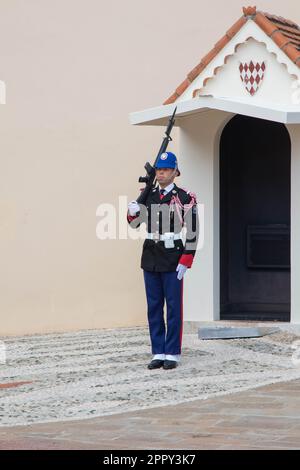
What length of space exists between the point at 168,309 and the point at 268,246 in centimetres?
319

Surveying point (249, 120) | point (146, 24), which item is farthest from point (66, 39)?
point (249, 120)

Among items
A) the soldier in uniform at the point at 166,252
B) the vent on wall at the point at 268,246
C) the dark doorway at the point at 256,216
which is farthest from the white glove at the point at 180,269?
the vent on wall at the point at 268,246

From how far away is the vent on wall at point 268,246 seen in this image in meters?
12.0

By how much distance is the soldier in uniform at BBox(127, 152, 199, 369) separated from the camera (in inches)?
357

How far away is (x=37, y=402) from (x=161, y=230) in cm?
193

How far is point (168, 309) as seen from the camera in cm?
914

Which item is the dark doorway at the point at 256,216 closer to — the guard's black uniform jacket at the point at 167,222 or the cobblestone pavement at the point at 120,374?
the cobblestone pavement at the point at 120,374

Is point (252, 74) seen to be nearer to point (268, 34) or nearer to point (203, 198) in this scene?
point (268, 34)

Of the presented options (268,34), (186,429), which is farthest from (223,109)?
(186,429)

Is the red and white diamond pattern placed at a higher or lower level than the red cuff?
higher

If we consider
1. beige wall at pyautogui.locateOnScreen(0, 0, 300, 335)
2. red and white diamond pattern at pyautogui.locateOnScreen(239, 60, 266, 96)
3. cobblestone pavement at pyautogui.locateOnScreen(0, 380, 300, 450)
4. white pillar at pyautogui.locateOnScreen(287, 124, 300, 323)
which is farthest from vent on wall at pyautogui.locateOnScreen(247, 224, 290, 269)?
cobblestone pavement at pyautogui.locateOnScreen(0, 380, 300, 450)

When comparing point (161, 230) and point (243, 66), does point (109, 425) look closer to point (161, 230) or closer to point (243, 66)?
point (161, 230)

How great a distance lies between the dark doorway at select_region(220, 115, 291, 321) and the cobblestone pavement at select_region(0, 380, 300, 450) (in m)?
4.32

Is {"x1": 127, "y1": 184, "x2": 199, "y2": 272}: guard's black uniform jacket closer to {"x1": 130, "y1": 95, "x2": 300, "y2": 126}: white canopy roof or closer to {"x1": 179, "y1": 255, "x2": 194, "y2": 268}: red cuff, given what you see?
{"x1": 179, "y1": 255, "x2": 194, "y2": 268}: red cuff
